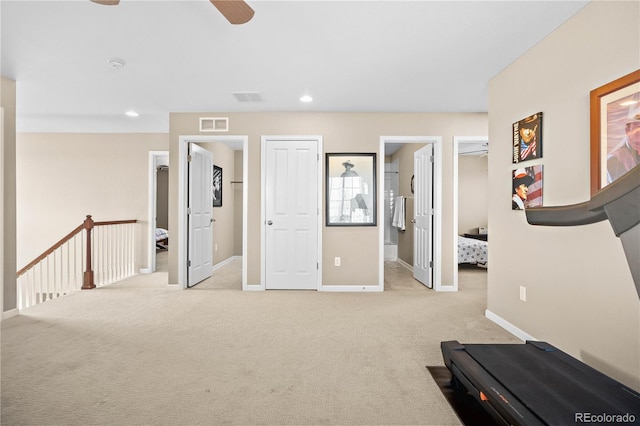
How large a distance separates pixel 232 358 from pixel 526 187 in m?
2.79

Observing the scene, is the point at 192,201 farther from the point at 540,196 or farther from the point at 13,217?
the point at 540,196

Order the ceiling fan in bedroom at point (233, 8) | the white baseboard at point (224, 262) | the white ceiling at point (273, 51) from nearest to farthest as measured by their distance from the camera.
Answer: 1. the ceiling fan in bedroom at point (233, 8)
2. the white ceiling at point (273, 51)
3. the white baseboard at point (224, 262)

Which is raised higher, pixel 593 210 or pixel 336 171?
pixel 336 171

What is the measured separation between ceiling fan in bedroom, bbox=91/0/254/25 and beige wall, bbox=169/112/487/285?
2.68m

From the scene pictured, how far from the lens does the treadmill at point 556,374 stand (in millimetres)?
987

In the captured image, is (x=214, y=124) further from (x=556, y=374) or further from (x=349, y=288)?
(x=556, y=374)

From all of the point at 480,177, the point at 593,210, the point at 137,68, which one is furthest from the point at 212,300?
the point at 480,177

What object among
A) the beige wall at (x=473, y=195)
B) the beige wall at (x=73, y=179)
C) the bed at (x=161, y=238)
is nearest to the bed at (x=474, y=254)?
the beige wall at (x=473, y=195)

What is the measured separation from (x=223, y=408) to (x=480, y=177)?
24.2 feet

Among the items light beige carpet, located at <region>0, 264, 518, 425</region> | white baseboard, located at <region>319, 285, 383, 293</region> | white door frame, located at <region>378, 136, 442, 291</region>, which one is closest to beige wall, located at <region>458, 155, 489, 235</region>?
white door frame, located at <region>378, 136, 442, 291</region>

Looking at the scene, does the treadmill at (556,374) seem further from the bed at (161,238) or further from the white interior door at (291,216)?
the bed at (161,238)

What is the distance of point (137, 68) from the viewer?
321cm

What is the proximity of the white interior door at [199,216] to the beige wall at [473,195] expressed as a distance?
Answer: 5560mm

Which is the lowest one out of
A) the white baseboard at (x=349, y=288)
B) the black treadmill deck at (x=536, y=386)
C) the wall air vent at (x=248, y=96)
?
the white baseboard at (x=349, y=288)
